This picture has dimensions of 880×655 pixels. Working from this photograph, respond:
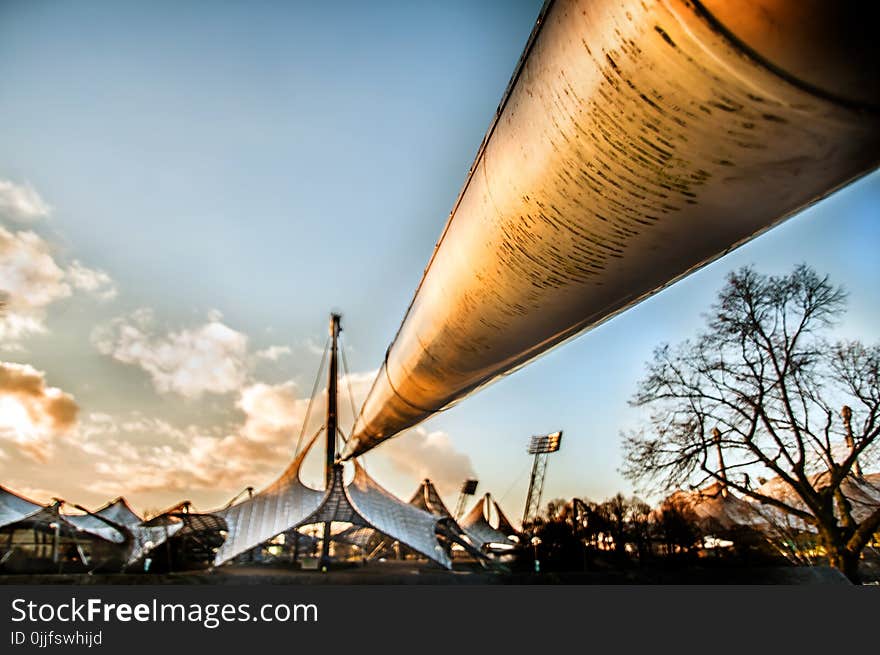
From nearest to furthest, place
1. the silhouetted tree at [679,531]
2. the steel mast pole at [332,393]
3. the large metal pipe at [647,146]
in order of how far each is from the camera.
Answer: the large metal pipe at [647,146] → the steel mast pole at [332,393] → the silhouetted tree at [679,531]

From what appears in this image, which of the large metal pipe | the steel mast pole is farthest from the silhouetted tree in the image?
the large metal pipe

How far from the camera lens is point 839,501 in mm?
9508

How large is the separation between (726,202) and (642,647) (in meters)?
1.67

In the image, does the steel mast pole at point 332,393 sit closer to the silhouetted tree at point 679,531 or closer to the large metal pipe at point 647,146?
the large metal pipe at point 647,146

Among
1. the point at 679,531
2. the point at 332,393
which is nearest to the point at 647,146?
the point at 332,393

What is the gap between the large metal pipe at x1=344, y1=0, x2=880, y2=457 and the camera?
2.28 ft

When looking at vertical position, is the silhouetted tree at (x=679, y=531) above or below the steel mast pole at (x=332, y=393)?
below

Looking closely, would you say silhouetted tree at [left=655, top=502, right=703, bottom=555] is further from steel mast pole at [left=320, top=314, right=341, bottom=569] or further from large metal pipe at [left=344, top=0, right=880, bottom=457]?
large metal pipe at [left=344, top=0, right=880, bottom=457]

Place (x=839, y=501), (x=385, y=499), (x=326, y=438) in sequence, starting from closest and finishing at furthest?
(x=839, y=501) → (x=326, y=438) → (x=385, y=499)

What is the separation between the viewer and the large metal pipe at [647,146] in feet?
2.28

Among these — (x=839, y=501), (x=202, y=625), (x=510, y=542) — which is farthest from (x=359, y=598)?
(x=510, y=542)

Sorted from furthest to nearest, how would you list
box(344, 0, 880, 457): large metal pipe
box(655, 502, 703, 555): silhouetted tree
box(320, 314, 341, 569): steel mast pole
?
box(655, 502, 703, 555): silhouetted tree
box(320, 314, 341, 569): steel mast pole
box(344, 0, 880, 457): large metal pipe

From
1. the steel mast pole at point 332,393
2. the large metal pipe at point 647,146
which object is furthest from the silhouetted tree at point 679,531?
the large metal pipe at point 647,146

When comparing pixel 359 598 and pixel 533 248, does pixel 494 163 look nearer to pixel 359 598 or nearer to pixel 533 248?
pixel 533 248
